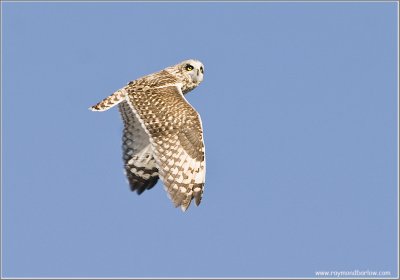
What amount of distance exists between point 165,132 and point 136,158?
7.17ft

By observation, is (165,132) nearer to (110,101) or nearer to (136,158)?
(110,101)

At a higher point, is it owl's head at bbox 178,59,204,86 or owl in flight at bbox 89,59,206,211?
owl's head at bbox 178,59,204,86

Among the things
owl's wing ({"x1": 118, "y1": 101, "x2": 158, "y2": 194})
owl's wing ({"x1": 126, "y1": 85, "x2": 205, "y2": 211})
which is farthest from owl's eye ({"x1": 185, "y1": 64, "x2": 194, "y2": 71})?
owl's wing ({"x1": 126, "y1": 85, "x2": 205, "y2": 211})

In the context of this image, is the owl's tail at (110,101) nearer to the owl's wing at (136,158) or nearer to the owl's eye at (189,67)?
the owl's wing at (136,158)

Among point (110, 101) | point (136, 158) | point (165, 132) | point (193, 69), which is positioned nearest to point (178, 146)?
point (165, 132)

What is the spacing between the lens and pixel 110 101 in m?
17.7

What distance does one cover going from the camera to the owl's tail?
17587 millimetres

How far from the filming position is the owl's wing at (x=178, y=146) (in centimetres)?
1627

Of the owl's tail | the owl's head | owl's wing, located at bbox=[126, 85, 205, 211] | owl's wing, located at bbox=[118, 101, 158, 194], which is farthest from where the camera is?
the owl's head

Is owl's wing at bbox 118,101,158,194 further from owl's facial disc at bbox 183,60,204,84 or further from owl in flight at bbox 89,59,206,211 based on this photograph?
owl's facial disc at bbox 183,60,204,84

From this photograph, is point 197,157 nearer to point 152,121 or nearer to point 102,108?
point 152,121

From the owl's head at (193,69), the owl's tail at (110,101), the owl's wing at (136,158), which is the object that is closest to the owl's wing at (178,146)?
the owl's tail at (110,101)

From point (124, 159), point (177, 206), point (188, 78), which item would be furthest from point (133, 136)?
point (177, 206)

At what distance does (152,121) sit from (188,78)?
8.72ft
